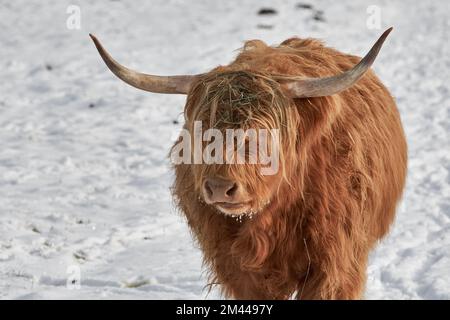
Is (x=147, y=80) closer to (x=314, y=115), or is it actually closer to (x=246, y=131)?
(x=246, y=131)

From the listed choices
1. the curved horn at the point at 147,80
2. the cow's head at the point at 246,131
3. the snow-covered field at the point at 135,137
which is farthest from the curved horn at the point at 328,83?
the snow-covered field at the point at 135,137

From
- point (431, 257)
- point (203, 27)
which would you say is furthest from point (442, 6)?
point (431, 257)

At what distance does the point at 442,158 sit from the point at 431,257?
2.53 meters

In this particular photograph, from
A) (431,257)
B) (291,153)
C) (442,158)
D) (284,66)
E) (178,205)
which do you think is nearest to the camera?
(291,153)

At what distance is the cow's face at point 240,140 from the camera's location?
371 cm

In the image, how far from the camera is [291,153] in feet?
12.9

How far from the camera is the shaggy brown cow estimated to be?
3.82 m

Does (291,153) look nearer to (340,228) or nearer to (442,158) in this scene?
(340,228)

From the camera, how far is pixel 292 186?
401cm

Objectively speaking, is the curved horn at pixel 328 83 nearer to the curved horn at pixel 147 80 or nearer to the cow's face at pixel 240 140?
the cow's face at pixel 240 140

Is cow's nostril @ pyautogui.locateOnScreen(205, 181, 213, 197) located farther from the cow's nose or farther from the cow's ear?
the cow's ear

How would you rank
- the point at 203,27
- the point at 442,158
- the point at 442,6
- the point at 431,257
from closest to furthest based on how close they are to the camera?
the point at 431,257 → the point at 442,158 → the point at 203,27 → the point at 442,6

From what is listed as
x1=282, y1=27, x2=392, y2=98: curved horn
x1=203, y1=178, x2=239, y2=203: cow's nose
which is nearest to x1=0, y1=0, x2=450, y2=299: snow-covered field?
x1=203, y1=178, x2=239, y2=203: cow's nose

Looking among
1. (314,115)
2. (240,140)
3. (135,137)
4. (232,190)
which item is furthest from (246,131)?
(135,137)
